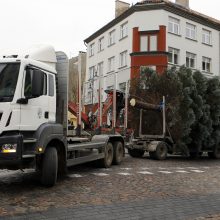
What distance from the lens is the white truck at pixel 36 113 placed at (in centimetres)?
845

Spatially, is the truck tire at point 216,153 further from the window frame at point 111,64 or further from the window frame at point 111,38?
the window frame at point 111,38

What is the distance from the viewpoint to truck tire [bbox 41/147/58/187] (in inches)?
365

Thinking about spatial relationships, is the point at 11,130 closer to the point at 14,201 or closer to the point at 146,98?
the point at 14,201

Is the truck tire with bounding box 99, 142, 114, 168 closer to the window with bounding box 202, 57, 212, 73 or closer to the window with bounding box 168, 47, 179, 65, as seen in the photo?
the window with bounding box 168, 47, 179, 65

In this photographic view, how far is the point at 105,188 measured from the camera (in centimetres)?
977

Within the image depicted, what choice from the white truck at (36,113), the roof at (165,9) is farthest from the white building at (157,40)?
the white truck at (36,113)

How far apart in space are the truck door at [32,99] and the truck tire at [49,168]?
70 cm

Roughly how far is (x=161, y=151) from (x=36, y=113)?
9827 mm

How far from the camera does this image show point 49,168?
9312mm

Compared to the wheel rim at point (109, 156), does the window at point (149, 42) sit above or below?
above

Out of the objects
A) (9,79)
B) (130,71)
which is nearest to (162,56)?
(130,71)

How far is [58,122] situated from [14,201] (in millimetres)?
2846

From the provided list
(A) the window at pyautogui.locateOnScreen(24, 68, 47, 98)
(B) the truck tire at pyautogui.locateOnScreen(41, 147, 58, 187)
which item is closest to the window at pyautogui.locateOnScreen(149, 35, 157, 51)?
(B) the truck tire at pyautogui.locateOnScreen(41, 147, 58, 187)

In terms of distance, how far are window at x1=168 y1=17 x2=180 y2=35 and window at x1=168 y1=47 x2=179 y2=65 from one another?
1.74m
